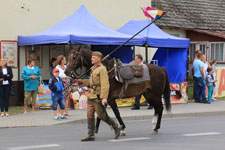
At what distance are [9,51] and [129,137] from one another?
314 inches

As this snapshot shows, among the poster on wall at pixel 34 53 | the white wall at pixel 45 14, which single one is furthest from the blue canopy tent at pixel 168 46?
the poster on wall at pixel 34 53

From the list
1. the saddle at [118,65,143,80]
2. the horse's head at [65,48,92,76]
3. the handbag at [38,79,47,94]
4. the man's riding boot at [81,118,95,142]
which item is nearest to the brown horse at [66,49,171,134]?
the horse's head at [65,48,92,76]

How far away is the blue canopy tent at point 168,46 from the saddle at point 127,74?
611 cm

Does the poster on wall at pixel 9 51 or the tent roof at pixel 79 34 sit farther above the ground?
the tent roof at pixel 79 34

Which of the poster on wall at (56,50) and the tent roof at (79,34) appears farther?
the poster on wall at (56,50)

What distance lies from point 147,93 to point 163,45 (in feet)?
20.8

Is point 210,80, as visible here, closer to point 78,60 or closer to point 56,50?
point 56,50

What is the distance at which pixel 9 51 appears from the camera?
16.2 metres

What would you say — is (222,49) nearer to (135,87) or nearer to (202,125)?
(202,125)

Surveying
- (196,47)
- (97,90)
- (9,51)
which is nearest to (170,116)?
(97,90)

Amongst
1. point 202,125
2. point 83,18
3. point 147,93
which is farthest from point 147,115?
point 83,18

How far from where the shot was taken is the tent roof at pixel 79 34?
48.6 feet

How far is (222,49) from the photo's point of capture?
1019 inches

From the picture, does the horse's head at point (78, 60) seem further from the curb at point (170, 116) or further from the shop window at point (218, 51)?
the shop window at point (218, 51)
